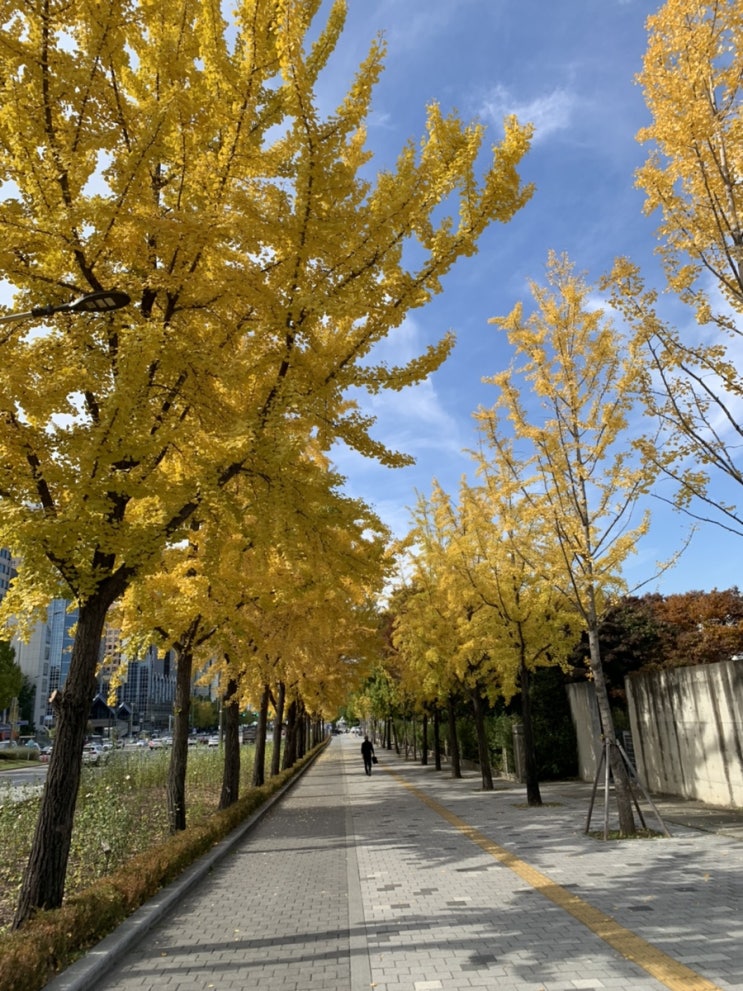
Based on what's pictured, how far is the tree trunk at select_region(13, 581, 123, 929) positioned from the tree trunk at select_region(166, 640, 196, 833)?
4.73 metres

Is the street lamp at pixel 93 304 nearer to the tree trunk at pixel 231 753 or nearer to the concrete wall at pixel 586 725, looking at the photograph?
the tree trunk at pixel 231 753

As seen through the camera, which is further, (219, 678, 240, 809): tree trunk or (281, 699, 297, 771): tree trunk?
(281, 699, 297, 771): tree trunk

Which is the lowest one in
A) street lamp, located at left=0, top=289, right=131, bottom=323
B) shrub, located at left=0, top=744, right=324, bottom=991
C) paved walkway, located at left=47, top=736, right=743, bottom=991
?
paved walkway, located at left=47, top=736, right=743, bottom=991

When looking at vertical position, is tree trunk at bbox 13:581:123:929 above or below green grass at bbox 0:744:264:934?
above

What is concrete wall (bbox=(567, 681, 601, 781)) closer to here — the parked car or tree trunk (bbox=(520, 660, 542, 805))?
tree trunk (bbox=(520, 660, 542, 805))

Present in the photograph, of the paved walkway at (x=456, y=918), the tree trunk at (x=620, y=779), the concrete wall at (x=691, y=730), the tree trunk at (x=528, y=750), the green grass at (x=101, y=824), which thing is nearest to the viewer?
the paved walkway at (x=456, y=918)

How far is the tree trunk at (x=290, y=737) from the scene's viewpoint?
91.8 feet

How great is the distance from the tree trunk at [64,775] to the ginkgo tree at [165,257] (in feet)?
0.05

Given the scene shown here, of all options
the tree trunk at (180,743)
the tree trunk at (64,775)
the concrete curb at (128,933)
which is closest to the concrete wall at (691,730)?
the concrete curb at (128,933)

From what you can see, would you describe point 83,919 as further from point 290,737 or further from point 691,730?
point 290,737

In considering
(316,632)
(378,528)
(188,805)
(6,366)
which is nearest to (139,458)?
(6,366)

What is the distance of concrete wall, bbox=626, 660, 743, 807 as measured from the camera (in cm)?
1166

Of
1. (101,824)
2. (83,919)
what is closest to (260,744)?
(101,824)

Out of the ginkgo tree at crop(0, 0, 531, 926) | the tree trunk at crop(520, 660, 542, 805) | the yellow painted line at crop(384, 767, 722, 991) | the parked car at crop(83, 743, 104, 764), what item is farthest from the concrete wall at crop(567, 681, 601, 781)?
the ginkgo tree at crop(0, 0, 531, 926)
